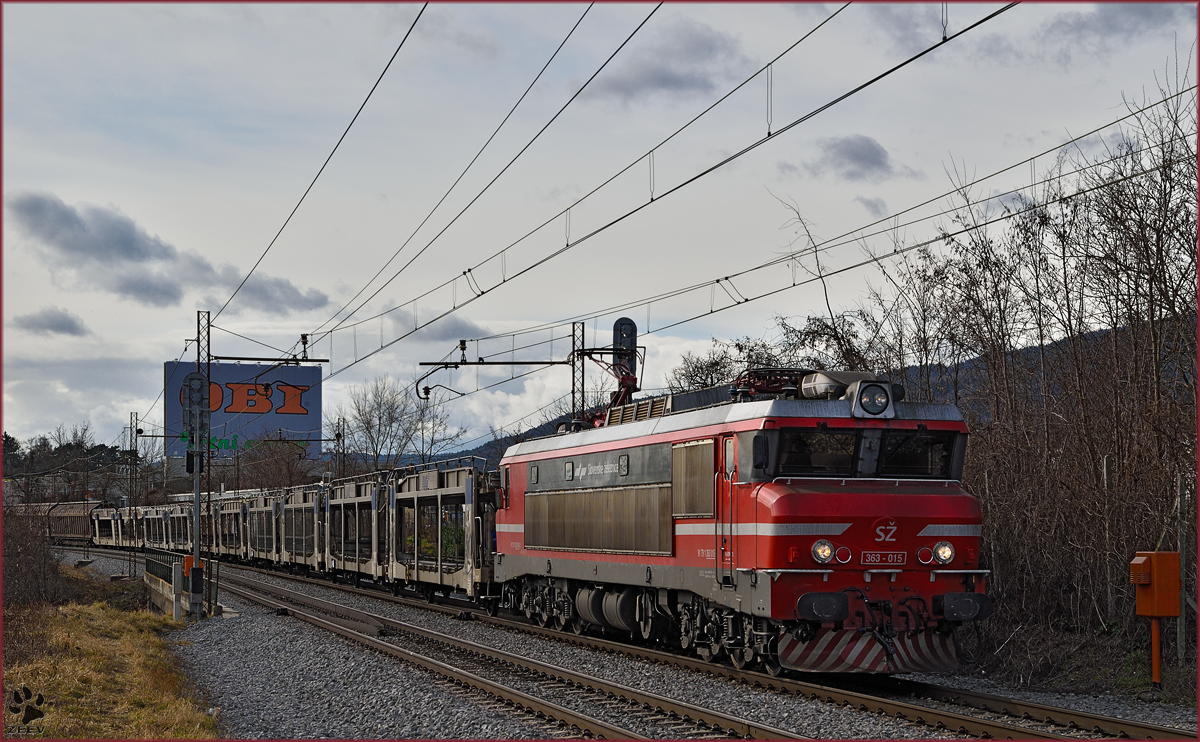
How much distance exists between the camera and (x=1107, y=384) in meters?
15.8

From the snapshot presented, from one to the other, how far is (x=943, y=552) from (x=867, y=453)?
1482 millimetres

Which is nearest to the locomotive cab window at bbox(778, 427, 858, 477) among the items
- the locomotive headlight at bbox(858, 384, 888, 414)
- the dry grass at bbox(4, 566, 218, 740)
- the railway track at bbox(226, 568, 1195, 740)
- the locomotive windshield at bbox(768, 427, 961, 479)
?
the locomotive windshield at bbox(768, 427, 961, 479)

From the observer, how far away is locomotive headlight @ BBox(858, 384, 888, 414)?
45.3 feet

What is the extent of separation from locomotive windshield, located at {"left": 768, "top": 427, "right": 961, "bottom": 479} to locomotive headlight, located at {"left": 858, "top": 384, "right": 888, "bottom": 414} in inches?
11.2

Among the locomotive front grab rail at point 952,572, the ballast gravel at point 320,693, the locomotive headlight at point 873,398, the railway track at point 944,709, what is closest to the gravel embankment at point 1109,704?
the railway track at point 944,709

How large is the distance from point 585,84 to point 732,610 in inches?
286

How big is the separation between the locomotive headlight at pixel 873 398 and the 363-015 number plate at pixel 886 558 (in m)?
1.73

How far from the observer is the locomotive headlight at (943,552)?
13531 millimetres

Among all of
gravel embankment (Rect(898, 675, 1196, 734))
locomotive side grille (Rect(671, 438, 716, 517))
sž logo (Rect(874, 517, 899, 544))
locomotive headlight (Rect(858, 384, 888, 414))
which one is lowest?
gravel embankment (Rect(898, 675, 1196, 734))

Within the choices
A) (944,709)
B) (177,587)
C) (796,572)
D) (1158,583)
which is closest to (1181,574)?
(1158,583)

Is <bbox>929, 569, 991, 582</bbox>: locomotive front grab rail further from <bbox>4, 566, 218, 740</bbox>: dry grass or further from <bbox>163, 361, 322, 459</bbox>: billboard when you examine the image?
<bbox>163, 361, 322, 459</bbox>: billboard

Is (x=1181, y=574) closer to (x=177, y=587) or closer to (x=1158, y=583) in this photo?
(x=1158, y=583)

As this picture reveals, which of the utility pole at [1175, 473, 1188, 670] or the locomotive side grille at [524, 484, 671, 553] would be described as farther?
the locomotive side grille at [524, 484, 671, 553]

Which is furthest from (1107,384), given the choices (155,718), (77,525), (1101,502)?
(77,525)
